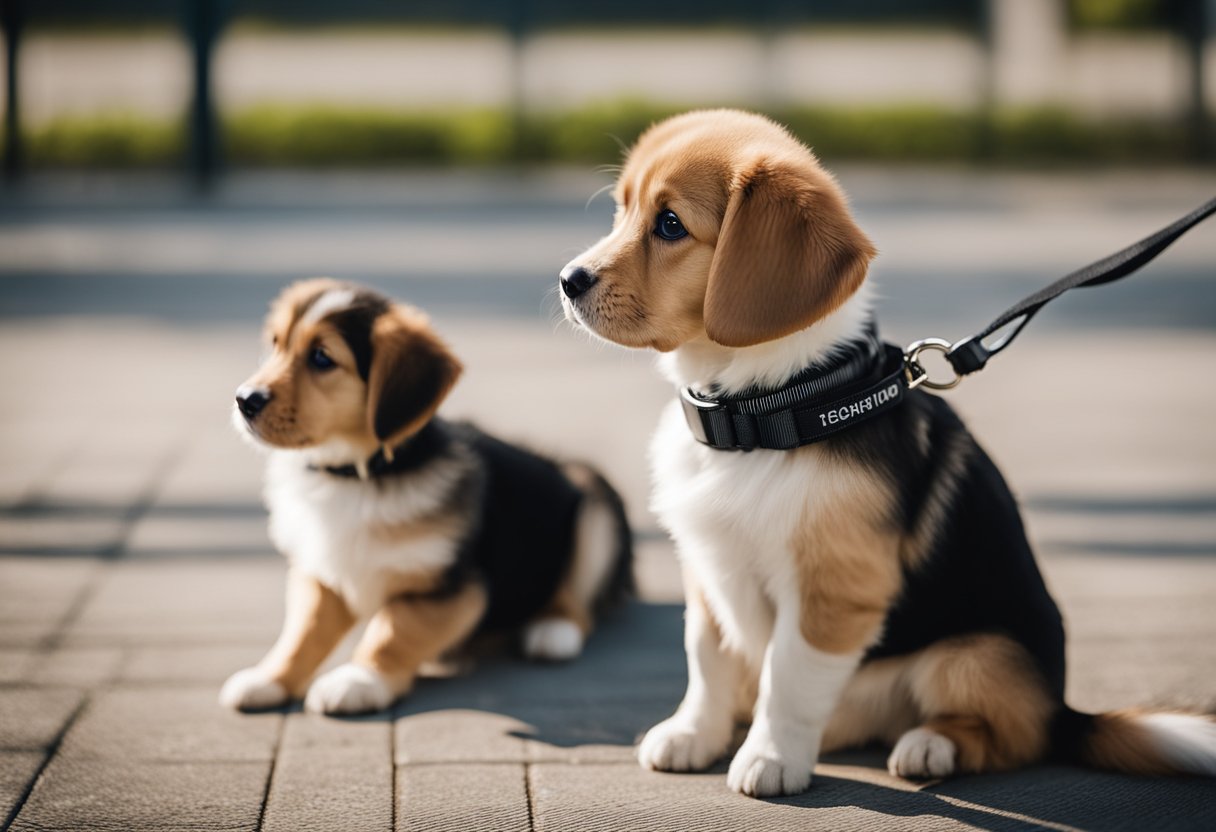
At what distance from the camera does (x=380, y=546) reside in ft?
13.9

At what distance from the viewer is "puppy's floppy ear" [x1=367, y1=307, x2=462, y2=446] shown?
13.7 ft

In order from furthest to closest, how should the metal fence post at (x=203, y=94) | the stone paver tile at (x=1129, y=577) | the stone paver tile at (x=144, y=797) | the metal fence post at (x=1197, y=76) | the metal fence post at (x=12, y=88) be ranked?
the metal fence post at (x=1197, y=76)
the metal fence post at (x=12, y=88)
the metal fence post at (x=203, y=94)
the stone paver tile at (x=1129, y=577)
the stone paver tile at (x=144, y=797)

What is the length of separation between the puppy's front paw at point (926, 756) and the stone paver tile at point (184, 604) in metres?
2.24

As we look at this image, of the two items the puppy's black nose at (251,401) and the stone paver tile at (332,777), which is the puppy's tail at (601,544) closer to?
the stone paver tile at (332,777)

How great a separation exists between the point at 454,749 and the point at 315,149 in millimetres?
21000

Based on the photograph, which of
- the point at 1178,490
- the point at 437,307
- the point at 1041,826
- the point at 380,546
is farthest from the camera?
the point at 437,307

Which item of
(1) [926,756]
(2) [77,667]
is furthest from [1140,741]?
(2) [77,667]

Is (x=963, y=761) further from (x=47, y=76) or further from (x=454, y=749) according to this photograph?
(x=47, y=76)

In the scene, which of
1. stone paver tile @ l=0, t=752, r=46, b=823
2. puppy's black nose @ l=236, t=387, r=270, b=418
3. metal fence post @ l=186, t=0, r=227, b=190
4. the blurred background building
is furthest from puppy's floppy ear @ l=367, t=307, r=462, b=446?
the blurred background building

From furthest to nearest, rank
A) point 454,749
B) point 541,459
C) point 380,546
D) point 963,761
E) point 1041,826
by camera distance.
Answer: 1. point 541,459
2. point 380,546
3. point 454,749
4. point 963,761
5. point 1041,826

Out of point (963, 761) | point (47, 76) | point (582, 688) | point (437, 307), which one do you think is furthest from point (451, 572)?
point (47, 76)

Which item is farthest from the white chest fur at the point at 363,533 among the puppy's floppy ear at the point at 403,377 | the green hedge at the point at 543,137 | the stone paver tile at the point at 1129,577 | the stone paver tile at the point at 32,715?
the green hedge at the point at 543,137

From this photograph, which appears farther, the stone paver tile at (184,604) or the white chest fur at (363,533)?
the stone paver tile at (184,604)

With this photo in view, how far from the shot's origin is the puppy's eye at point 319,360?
424 cm
